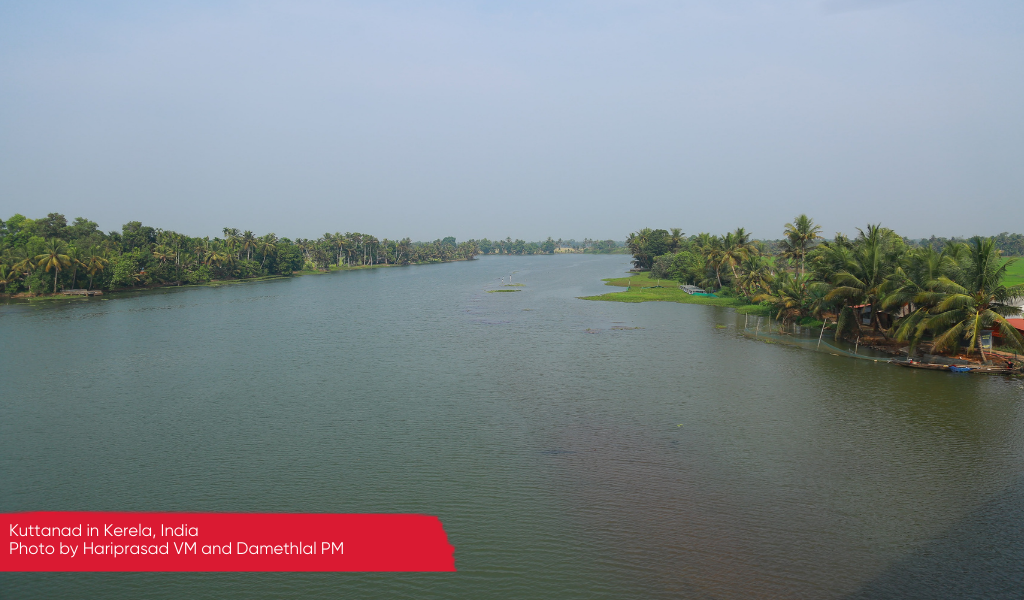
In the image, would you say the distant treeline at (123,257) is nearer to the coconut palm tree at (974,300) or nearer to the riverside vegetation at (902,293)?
the riverside vegetation at (902,293)

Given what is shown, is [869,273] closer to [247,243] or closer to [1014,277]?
[1014,277]

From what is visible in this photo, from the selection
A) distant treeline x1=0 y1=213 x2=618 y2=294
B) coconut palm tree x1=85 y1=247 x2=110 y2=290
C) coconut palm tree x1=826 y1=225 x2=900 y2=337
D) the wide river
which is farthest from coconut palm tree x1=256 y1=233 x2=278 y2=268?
coconut palm tree x1=826 y1=225 x2=900 y2=337

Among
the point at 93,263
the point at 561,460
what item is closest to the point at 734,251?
the point at 561,460

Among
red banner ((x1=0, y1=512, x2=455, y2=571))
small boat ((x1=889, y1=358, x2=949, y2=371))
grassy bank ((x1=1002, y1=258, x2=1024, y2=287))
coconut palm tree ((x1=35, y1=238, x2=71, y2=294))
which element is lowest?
red banner ((x1=0, y1=512, x2=455, y2=571))

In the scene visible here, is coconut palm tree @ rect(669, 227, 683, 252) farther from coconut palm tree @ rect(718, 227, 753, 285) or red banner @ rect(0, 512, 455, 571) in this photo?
red banner @ rect(0, 512, 455, 571)

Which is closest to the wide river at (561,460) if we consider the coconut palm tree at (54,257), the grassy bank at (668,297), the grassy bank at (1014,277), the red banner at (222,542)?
the red banner at (222,542)

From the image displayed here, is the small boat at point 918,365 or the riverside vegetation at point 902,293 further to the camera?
the small boat at point 918,365
